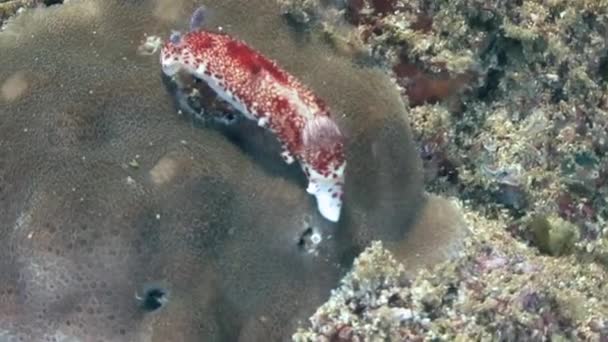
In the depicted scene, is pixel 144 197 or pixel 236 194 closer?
pixel 144 197

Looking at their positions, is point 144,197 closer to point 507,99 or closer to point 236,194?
point 236,194

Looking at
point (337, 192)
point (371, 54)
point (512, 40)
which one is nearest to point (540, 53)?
point (512, 40)

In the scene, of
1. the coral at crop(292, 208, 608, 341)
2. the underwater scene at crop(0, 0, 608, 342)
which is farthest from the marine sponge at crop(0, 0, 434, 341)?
the coral at crop(292, 208, 608, 341)

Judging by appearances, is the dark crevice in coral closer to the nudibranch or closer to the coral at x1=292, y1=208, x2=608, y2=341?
the nudibranch

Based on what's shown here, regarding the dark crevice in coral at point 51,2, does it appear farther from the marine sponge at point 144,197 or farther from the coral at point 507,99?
the coral at point 507,99

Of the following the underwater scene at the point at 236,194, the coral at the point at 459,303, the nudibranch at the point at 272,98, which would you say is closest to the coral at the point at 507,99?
the underwater scene at the point at 236,194

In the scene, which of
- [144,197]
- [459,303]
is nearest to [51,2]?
[144,197]
